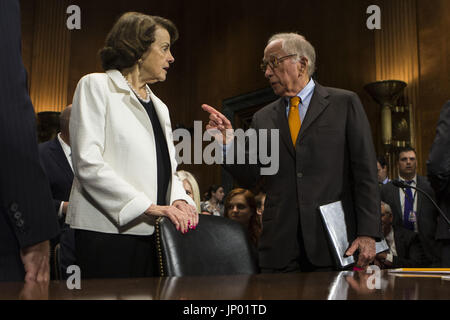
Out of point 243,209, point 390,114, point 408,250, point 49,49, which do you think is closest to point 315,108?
point 243,209

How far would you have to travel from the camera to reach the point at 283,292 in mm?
798

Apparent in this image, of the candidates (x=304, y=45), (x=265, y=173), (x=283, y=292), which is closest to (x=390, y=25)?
(x=304, y=45)

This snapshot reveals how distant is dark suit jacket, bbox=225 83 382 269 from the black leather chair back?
60 cm

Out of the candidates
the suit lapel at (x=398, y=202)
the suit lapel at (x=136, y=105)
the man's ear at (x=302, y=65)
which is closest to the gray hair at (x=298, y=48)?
the man's ear at (x=302, y=65)

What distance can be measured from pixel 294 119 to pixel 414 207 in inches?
112

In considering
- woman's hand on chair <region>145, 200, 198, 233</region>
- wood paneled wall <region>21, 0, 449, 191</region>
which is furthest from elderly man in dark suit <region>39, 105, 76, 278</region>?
wood paneled wall <region>21, 0, 449, 191</region>

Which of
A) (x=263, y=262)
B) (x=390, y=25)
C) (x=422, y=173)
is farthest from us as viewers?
(x=390, y=25)

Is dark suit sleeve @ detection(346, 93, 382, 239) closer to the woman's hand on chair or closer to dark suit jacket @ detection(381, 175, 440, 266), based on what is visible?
the woman's hand on chair

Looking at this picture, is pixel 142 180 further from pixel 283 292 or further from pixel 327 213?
pixel 283 292

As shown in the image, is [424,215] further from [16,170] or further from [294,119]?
[16,170]

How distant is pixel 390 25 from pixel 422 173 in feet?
5.70

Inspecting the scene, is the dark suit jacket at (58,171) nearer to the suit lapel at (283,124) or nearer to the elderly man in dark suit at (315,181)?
the elderly man in dark suit at (315,181)

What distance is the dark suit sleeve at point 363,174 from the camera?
85.5 inches

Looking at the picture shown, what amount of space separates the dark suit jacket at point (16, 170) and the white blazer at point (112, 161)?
534 millimetres
